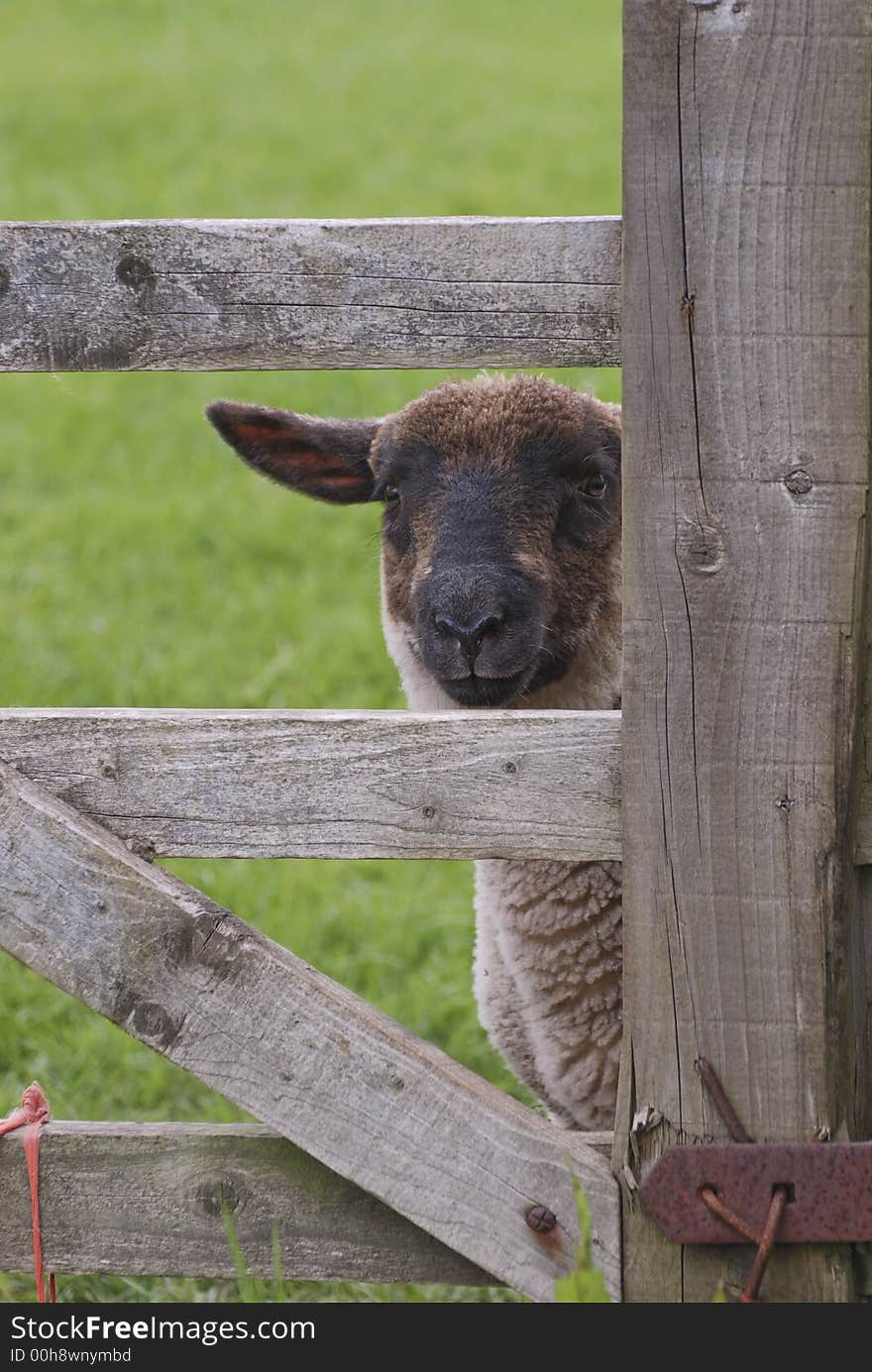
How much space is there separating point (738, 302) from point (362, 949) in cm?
348

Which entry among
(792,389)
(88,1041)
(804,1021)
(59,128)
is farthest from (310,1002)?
(59,128)

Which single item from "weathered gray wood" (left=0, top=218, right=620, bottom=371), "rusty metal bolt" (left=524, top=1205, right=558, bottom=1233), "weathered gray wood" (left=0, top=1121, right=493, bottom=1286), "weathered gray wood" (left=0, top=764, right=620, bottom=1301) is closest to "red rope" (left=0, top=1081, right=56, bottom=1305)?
"weathered gray wood" (left=0, top=1121, right=493, bottom=1286)

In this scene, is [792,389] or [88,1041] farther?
[88,1041]

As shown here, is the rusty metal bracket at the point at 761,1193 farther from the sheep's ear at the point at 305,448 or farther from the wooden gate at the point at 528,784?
the sheep's ear at the point at 305,448

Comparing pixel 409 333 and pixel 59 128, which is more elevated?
pixel 59 128

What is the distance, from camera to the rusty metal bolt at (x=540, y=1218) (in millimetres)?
2306

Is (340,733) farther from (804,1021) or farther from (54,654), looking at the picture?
(54,654)

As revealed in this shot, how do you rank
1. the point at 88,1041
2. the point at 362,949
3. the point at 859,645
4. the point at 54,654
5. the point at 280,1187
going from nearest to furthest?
the point at 859,645 → the point at 280,1187 → the point at 88,1041 → the point at 362,949 → the point at 54,654

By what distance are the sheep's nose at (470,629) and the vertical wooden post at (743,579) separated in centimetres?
91

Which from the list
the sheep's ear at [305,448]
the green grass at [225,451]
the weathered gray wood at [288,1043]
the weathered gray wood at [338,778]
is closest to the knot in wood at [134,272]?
the green grass at [225,451]

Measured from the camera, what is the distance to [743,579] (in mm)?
2189

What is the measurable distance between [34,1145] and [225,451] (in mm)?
7533

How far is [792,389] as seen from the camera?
2.14 metres

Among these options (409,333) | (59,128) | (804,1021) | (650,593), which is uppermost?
(59,128)
